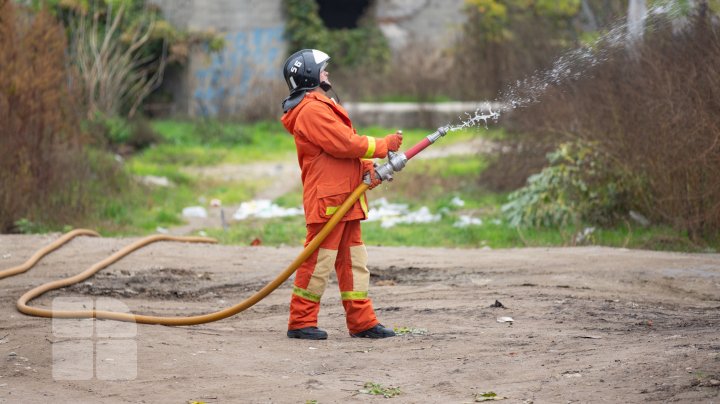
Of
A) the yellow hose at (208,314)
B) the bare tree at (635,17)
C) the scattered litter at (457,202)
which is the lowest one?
the yellow hose at (208,314)

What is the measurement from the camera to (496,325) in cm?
756

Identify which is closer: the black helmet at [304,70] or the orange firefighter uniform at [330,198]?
the orange firefighter uniform at [330,198]

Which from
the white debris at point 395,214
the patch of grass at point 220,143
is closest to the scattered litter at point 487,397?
the white debris at point 395,214

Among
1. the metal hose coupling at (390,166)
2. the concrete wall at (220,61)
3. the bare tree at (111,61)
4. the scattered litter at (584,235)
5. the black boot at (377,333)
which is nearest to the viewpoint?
the metal hose coupling at (390,166)

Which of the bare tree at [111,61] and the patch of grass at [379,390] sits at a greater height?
the bare tree at [111,61]

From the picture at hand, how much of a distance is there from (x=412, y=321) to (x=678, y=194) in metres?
4.56

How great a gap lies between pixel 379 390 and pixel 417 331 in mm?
1601

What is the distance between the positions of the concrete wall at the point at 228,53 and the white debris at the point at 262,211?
9.46 meters

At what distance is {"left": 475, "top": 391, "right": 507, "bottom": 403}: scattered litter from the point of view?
5.67m

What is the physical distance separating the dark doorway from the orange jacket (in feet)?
79.0

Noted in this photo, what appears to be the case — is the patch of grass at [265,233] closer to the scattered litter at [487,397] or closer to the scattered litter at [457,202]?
the scattered litter at [457,202]

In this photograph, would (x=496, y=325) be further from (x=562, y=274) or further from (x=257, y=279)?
(x=257, y=279)

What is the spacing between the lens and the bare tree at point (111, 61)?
2102 cm

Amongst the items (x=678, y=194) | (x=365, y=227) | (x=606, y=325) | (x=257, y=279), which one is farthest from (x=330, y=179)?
(x=365, y=227)
